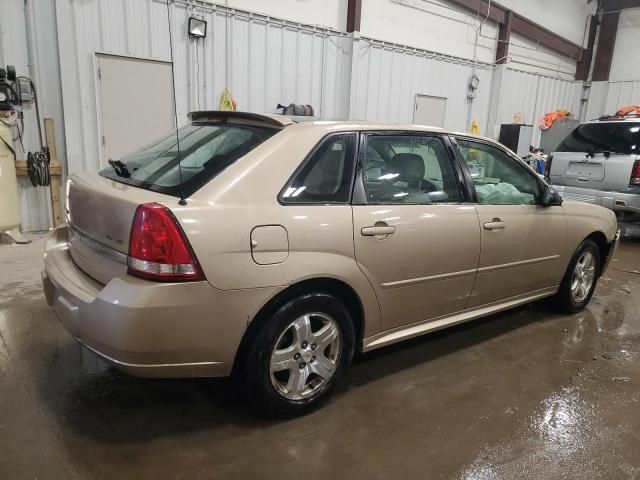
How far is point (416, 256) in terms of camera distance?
2.60 metres

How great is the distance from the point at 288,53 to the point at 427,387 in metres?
5.68

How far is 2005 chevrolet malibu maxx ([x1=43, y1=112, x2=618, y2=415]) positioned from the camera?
1917 mm

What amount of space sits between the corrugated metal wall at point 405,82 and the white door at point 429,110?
0.32 feet

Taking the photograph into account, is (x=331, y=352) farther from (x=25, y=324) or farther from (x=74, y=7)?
(x=74, y=7)

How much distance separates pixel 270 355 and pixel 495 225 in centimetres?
167

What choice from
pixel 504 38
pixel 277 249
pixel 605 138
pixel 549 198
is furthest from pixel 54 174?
pixel 504 38

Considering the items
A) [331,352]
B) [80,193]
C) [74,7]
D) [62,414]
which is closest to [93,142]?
[74,7]

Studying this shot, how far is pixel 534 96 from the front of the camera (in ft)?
39.6

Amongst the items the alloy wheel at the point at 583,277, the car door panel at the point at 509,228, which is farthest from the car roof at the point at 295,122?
the alloy wheel at the point at 583,277

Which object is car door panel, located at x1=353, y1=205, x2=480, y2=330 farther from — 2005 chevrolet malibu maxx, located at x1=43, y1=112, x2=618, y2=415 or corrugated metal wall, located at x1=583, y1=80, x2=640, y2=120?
corrugated metal wall, located at x1=583, y1=80, x2=640, y2=120

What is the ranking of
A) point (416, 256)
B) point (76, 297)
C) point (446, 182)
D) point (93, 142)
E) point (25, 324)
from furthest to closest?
point (93, 142), point (25, 324), point (446, 182), point (416, 256), point (76, 297)

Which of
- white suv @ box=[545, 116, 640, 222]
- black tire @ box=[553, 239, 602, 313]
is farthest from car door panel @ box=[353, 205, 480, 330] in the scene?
white suv @ box=[545, 116, 640, 222]

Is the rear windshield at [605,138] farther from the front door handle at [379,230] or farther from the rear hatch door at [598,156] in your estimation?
the front door handle at [379,230]

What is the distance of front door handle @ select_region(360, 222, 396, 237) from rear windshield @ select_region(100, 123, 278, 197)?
66cm
